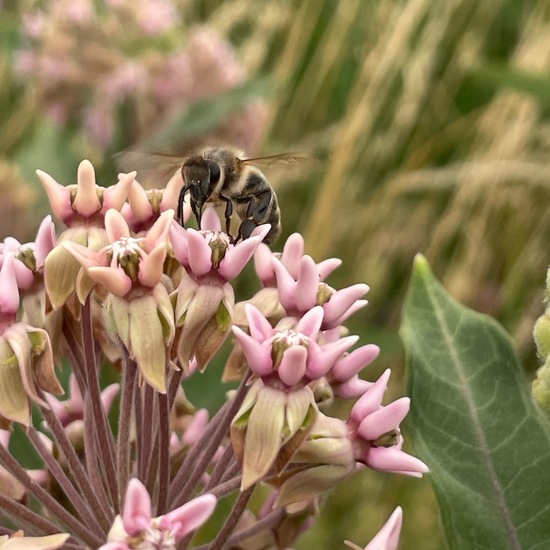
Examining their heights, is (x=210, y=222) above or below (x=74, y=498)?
above

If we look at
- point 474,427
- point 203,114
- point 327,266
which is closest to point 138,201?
point 327,266

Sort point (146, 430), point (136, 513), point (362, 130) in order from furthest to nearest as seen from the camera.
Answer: point (362, 130)
point (146, 430)
point (136, 513)

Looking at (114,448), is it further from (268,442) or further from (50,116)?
(50,116)

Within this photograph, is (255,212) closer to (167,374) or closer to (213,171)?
(213,171)

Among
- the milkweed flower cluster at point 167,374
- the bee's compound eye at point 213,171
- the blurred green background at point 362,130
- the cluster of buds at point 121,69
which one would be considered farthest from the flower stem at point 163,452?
A: the cluster of buds at point 121,69

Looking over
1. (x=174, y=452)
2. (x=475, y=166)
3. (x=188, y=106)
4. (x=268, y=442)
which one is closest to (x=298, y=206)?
(x=188, y=106)

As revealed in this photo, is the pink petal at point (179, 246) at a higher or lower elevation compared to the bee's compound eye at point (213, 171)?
higher

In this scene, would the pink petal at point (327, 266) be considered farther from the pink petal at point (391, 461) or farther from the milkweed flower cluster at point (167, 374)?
the pink petal at point (391, 461)

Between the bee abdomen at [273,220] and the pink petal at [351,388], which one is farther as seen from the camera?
the bee abdomen at [273,220]
